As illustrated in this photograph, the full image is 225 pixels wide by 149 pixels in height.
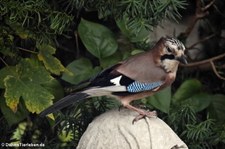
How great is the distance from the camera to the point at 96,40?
293 cm

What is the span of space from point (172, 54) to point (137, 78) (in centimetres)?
15

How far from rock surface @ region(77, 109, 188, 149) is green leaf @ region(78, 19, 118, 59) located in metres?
0.63

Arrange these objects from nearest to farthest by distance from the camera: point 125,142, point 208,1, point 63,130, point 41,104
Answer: point 125,142 → point 41,104 → point 63,130 → point 208,1

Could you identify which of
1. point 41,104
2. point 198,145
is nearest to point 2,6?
point 41,104

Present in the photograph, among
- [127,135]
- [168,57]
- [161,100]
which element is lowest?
[161,100]

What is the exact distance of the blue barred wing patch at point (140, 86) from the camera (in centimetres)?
232

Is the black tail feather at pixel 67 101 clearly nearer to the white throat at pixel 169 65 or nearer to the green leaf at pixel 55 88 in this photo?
the white throat at pixel 169 65

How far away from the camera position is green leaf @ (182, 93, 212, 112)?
120 inches

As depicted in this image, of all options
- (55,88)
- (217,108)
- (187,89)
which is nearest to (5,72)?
(55,88)

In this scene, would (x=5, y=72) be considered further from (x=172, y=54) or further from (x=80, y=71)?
(x=172, y=54)

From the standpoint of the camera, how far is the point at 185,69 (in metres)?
3.34

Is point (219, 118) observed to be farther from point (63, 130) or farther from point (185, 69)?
point (63, 130)

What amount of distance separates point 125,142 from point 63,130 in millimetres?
745

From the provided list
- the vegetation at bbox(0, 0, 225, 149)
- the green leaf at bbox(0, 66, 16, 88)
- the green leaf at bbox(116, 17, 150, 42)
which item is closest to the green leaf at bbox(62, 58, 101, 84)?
the vegetation at bbox(0, 0, 225, 149)
